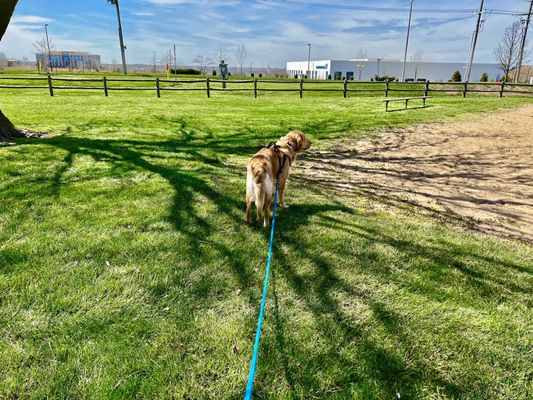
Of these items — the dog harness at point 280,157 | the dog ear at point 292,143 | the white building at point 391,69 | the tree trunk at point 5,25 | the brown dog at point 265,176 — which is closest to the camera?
the brown dog at point 265,176

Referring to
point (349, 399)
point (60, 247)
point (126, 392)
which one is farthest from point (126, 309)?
point (349, 399)

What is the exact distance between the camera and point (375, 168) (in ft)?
23.9

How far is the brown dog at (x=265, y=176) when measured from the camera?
3.87 m

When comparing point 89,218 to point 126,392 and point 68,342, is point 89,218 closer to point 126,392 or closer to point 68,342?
point 68,342

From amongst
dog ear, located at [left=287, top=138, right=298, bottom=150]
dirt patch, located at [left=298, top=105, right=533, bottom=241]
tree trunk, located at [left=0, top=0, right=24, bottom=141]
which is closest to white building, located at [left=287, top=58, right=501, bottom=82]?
dirt patch, located at [left=298, top=105, right=533, bottom=241]

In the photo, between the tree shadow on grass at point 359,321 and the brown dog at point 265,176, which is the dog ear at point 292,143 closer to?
the brown dog at point 265,176

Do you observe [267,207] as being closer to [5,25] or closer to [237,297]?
[237,297]

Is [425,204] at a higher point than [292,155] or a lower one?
lower

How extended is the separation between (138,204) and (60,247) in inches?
51.2

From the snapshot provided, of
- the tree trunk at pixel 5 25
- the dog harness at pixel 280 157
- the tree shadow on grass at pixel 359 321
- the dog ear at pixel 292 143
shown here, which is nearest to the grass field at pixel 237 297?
the tree shadow on grass at pixel 359 321

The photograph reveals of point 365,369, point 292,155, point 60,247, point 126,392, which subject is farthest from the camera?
point 292,155

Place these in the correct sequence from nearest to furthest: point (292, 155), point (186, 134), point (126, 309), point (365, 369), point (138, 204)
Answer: point (365, 369) < point (126, 309) < point (138, 204) < point (292, 155) < point (186, 134)

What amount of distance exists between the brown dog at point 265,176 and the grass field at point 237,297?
299 millimetres

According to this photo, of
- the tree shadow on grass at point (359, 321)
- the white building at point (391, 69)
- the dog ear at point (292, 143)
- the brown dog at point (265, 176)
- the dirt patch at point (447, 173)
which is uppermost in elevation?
the white building at point (391, 69)
